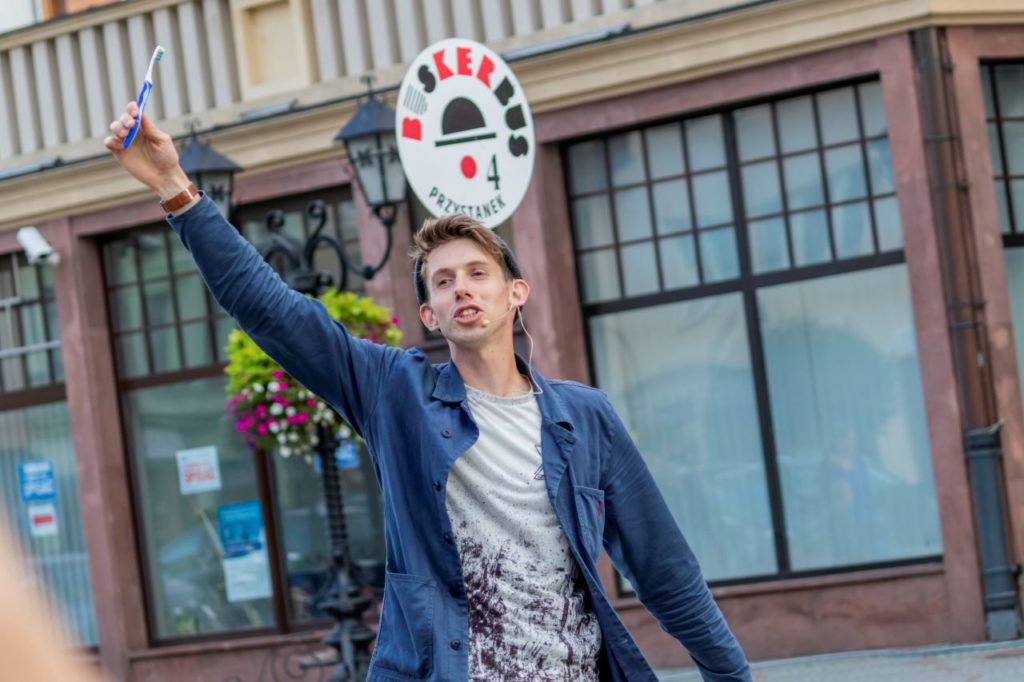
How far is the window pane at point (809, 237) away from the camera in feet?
39.2

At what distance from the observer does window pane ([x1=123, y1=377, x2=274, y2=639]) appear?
14.0 m

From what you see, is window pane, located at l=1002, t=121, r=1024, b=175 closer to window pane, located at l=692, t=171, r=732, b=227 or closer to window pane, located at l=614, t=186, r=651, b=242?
window pane, located at l=692, t=171, r=732, b=227

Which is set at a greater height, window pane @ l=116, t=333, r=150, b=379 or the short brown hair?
window pane @ l=116, t=333, r=150, b=379

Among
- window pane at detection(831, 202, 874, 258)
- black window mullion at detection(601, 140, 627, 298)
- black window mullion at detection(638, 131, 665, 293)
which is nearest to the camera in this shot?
window pane at detection(831, 202, 874, 258)

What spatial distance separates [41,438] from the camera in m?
14.9

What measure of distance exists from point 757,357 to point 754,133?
4.92 feet

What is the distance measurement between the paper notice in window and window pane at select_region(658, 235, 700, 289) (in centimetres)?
404

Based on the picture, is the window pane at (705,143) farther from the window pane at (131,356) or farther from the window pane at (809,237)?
the window pane at (131,356)

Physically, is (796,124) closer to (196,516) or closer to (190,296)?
(190,296)

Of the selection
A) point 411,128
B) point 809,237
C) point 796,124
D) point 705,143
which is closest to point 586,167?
point 705,143

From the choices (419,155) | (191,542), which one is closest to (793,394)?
(191,542)

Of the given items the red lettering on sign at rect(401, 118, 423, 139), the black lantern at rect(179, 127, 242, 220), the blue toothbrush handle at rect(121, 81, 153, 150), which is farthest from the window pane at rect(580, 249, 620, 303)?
the blue toothbrush handle at rect(121, 81, 153, 150)

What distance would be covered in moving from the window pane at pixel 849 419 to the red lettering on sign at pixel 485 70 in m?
5.76

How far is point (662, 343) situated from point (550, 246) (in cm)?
102
